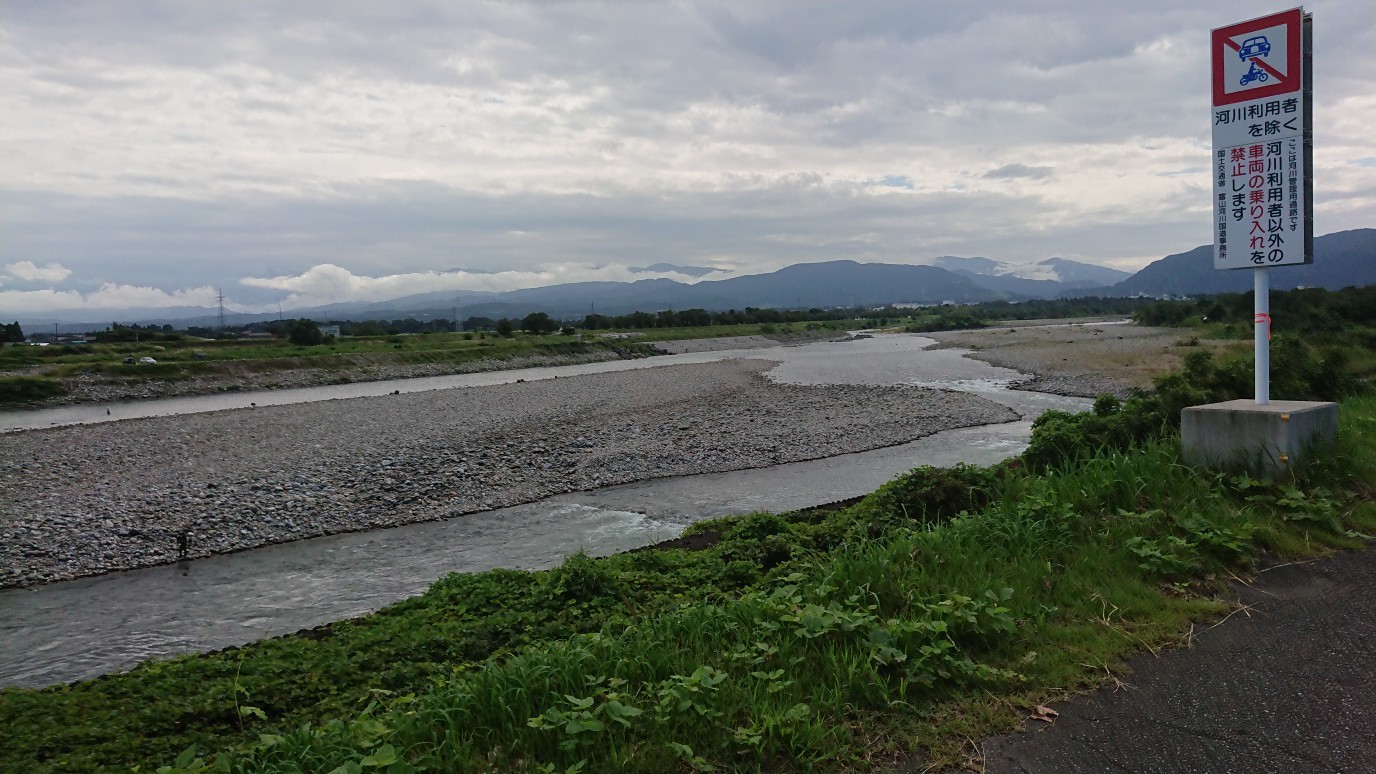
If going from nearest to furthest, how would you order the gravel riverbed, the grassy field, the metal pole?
the metal pole, the gravel riverbed, the grassy field

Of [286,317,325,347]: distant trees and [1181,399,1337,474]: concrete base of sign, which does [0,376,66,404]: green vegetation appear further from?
[1181,399,1337,474]: concrete base of sign

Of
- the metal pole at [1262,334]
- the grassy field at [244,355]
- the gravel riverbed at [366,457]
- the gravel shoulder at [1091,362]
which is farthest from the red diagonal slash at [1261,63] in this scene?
the grassy field at [244,355]

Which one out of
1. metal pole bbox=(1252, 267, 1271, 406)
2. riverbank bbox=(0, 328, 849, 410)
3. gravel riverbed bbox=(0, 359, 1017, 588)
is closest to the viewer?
metal pole bbox=(1252, 267, 1271, 406)

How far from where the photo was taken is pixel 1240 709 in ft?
12.6

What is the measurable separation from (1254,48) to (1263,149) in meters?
0.91

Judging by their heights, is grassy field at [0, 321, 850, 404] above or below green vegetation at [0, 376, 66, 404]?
above

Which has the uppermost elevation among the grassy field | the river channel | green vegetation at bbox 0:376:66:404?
the grassy field

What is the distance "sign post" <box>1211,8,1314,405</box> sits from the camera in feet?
23.0

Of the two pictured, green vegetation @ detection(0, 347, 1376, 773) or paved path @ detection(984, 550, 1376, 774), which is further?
green vegetation @ detection(0, 347, 1376, 773)

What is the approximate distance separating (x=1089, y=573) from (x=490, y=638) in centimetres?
494

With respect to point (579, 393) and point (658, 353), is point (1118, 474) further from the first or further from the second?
point (658, 353)

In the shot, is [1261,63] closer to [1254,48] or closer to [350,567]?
[1254,48]

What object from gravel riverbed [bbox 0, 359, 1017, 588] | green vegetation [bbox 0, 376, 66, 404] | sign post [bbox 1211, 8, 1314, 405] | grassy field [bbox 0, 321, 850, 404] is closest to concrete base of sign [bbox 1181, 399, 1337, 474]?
sign post [bbox 1211, 8, 1314, 405]

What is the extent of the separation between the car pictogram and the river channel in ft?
31.1
